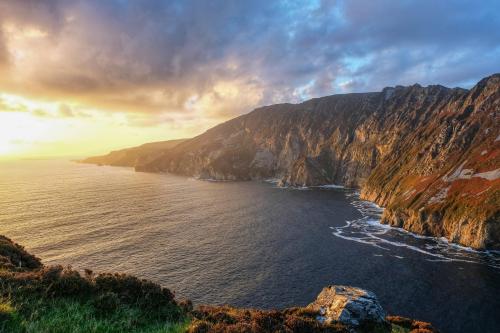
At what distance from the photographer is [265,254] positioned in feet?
261

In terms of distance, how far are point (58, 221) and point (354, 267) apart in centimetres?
8711

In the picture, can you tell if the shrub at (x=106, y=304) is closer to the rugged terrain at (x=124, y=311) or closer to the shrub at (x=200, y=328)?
the rugged terrain at (x=124, y=311)

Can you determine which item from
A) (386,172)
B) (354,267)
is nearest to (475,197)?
(354,267)

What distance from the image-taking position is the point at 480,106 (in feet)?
518

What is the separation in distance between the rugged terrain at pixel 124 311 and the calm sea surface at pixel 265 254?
1388 inches

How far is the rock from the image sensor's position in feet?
67.4

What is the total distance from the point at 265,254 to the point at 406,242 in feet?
136

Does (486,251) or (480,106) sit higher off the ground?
(480,106)

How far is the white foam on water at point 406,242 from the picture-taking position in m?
76.7

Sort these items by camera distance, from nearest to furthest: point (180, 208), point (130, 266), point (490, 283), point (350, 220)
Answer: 1. point (490, 283)
2. point (130, 266)
3. point (350, 220)
4. point (180, 208)

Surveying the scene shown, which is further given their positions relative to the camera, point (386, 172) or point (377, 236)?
point (386, 172)

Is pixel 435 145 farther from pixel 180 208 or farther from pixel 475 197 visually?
pixel 180 208

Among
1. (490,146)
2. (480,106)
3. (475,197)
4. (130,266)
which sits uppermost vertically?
(480,106)

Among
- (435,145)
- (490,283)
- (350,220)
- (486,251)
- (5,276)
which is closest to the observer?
(5,276)
